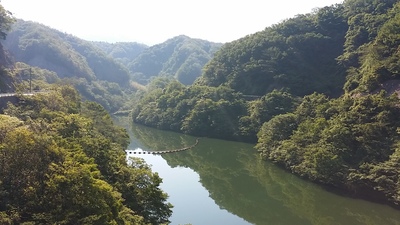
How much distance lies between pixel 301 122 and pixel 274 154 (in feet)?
17.0

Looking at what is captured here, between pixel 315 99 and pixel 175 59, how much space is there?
4616 inches

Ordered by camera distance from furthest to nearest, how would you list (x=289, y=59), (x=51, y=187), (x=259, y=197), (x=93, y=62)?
(x=93, y=62) < (x=289, y=59) < (x=259, y=197) < (x=51, y=187)

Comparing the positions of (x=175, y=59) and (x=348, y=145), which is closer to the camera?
(x=348, y=145)

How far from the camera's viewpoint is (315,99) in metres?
40.1

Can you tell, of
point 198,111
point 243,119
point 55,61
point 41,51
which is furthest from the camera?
point 41,51

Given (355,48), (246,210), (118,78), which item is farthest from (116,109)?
(246,210)

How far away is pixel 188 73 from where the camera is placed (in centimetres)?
13025

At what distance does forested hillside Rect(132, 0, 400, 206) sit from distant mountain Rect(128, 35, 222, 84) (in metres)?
66.4

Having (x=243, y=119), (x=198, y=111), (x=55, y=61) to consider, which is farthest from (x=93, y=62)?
(x=243, y=119)

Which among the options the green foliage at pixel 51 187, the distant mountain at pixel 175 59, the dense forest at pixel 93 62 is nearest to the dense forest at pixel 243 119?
the green foliage at pixel 51 187

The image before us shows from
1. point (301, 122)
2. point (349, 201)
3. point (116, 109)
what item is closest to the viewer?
point (349, 201)

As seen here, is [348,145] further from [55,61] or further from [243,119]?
[55,61]

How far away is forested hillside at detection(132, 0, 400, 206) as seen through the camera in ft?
93.8

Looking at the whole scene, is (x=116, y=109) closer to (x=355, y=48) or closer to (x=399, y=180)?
(x=355, y=48)
